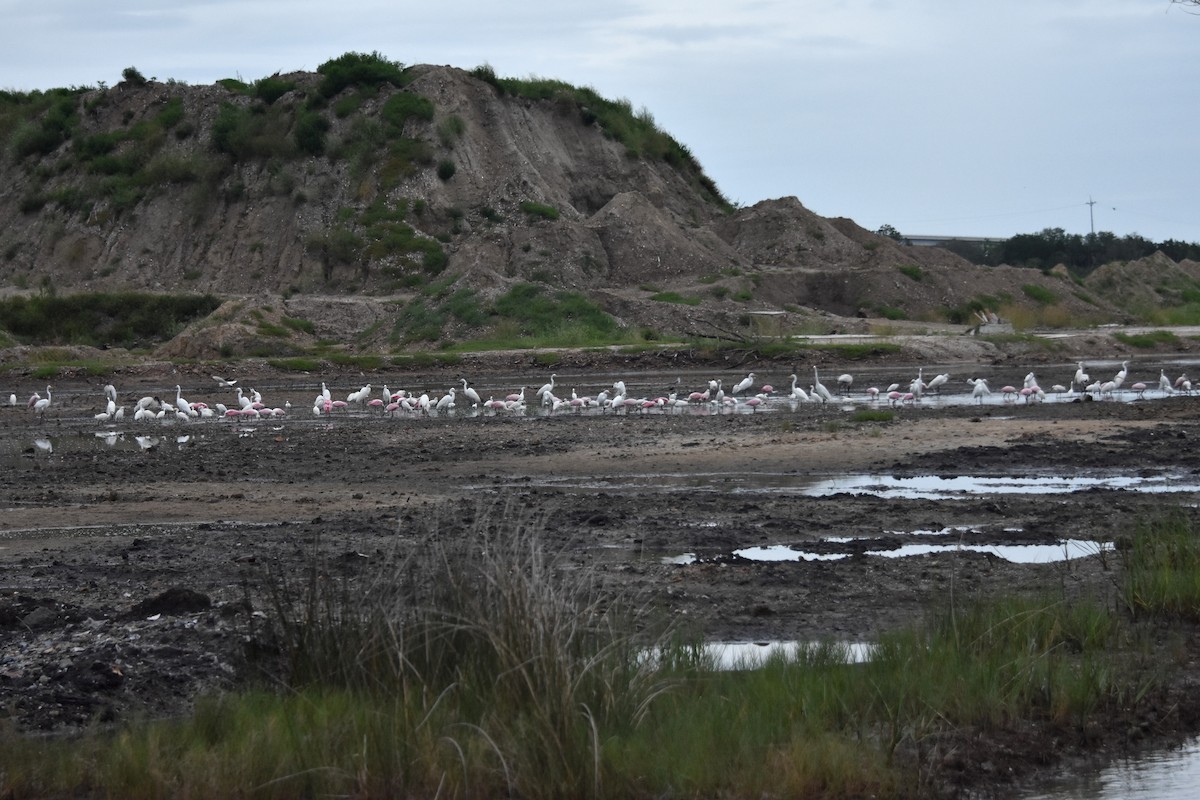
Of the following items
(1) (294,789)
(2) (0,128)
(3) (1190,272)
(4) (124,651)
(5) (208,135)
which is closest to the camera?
(1) (294,789)

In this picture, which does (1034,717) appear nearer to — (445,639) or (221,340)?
(445,639)

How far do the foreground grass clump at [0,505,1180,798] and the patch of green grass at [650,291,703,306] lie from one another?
45726 mm

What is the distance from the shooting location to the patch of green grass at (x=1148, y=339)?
46.4 m

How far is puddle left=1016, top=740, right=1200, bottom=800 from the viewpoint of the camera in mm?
7339

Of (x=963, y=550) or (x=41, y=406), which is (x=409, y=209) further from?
(x=963, y=550)

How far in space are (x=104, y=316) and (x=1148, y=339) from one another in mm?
42147

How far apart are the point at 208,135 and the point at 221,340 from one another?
92.4ft

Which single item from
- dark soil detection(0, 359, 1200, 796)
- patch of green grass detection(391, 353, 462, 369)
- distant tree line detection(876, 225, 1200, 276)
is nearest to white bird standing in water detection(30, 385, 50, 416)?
dark soil detection(0, 359, 1200, 796)

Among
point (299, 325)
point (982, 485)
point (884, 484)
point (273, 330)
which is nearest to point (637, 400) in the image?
→ point (884, 484)

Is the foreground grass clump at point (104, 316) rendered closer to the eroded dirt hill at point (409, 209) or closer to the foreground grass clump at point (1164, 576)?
the eroded dirt hill at point (409, 209)

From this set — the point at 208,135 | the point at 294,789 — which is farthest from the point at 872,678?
the point at 208,135

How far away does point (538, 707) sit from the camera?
21.3ft

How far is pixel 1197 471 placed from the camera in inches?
642

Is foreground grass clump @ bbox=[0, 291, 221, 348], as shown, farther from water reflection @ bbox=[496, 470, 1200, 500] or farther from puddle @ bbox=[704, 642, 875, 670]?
puddle @ bbox=[704, 642, 875, 670]
